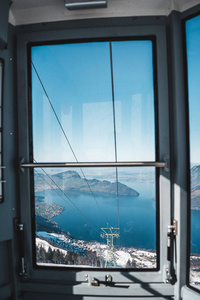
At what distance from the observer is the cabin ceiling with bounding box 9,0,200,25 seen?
1.62 metres

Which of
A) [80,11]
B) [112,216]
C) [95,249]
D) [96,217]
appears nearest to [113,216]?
[112,216]

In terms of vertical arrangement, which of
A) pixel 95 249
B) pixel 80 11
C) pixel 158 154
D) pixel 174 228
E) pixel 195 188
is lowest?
pixel 95 249

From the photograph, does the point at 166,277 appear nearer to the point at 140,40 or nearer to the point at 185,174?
the point at 185,174

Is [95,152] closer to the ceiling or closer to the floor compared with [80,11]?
closer to the floor

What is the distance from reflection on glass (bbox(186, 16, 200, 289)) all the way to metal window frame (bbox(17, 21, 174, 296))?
0.53 feet

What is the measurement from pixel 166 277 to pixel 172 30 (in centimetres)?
177

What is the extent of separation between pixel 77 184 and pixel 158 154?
651 millimetres

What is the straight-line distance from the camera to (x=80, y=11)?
5.47ft

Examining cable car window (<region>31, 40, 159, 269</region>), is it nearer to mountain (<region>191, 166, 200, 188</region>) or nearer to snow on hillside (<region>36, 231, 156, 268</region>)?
snow on hillside (<region>36, 231, 156, 268</region>)

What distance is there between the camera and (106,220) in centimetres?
175

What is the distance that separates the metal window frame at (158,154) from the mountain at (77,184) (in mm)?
120

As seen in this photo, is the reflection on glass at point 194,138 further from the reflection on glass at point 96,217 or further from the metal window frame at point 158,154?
the reflection on glass at point 96,217

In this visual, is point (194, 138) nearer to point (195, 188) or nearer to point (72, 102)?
point (195, 188)

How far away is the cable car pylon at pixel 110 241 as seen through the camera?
1.74 metres
